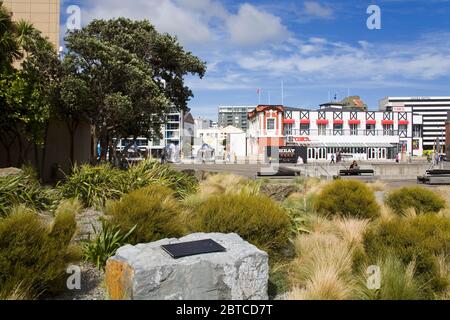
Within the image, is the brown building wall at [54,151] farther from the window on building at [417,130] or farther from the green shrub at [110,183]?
the window on building at [417,130]

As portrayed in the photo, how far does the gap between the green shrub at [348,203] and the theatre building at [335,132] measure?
217 ft

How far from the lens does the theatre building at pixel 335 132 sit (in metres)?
79.8

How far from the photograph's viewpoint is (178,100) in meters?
27.1

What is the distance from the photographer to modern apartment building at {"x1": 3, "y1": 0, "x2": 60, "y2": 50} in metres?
29.8

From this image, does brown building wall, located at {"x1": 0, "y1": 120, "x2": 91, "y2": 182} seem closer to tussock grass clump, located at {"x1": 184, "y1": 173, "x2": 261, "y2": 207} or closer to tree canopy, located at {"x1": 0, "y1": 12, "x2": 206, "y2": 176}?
tree canopy, located at {"x1": 0, "y1": 12, "x2": 206, "y2": 176}

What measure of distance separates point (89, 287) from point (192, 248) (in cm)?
167

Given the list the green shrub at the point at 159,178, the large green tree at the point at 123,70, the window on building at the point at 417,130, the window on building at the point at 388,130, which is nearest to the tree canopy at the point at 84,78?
the large green tree at the point at 123,70

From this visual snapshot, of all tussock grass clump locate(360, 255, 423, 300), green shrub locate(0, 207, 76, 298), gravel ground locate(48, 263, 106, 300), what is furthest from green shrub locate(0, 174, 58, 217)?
tussock grass clump locate(360, 255, 423, 300)

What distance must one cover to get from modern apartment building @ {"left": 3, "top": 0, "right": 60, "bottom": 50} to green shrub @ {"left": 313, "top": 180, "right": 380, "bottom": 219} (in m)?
24.1

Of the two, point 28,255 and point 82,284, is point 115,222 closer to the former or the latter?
point 82,284

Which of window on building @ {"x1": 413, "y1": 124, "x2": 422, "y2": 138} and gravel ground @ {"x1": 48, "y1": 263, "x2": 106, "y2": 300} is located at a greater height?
window on building @ {"x1": 413, "y1": 124, "x2": 422, "y2": 138}

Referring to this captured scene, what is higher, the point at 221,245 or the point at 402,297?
the point at 221,245
